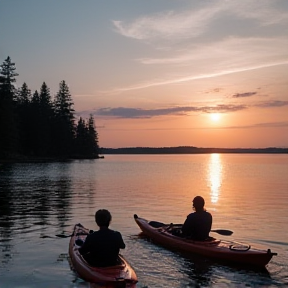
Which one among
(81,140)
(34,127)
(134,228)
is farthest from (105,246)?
(81,140)

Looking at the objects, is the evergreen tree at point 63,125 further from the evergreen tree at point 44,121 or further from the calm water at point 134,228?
the calm water at point 134,228

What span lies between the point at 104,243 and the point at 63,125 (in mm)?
84881

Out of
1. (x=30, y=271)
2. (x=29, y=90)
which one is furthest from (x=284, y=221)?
(x=29, y=90)

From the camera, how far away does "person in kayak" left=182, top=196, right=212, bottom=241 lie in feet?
43.0

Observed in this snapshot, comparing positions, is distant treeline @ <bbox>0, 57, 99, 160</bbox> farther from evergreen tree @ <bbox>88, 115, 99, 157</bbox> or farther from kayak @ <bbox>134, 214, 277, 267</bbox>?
kayak @ <bbox>134, 214, 277, 267</bbox>

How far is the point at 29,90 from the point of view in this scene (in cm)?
9106

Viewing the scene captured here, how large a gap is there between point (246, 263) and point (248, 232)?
6.96 meters

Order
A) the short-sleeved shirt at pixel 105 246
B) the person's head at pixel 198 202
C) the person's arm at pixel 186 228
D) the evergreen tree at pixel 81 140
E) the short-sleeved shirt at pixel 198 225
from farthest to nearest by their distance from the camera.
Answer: the evergreen tree at pixel 81 140
the person's arm at pixel 186 228
the short-sleeved shirt at pixel 198 225
the person's head at pixel 198 202
the short-sleeved shirt at pixel 105 246

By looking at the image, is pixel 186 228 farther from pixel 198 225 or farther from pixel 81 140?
pixel 81 140

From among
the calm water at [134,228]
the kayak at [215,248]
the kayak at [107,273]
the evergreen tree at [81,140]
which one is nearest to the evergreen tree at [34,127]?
the evergreen tree at [81,140]

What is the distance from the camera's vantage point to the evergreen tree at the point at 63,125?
9206 centimetres

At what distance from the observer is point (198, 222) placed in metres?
13.4

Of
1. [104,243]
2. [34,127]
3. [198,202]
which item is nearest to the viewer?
[104,243]

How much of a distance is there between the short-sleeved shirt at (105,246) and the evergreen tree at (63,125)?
8331 centimetres
